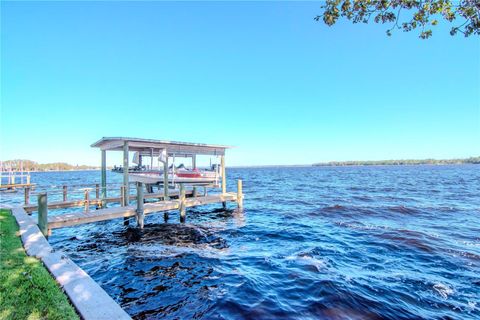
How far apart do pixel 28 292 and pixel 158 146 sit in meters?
9.14

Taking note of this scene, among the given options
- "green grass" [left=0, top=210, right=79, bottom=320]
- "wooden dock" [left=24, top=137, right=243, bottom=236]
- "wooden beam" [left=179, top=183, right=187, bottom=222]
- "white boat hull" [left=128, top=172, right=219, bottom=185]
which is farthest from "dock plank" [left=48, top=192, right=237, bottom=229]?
"green grass" [left=0, top=210, right=79, bottom=320]

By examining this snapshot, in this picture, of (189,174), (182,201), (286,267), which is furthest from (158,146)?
(286,267)

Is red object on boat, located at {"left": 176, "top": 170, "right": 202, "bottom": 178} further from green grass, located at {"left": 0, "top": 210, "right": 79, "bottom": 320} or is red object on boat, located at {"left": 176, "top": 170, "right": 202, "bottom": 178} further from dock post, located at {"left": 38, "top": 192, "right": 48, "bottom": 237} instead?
green grass, located at {"left": 0, "top": 210, "right": 79, "bottom": 320}

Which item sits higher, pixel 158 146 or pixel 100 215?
pixel 158 146

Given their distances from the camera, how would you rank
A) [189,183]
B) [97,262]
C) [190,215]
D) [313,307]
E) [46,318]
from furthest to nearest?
[189,183]
[190,215]
[97,262]
[313,307]
[46,318]

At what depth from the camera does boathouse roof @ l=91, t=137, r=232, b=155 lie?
34.9ft

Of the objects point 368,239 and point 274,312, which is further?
point 368,239

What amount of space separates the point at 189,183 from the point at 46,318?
12.0 meters

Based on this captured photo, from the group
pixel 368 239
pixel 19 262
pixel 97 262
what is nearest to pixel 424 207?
pixel 368 239

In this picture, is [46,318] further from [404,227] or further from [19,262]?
[404,227]

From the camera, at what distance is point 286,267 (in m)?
6.60

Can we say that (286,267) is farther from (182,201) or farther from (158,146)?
(158,146)

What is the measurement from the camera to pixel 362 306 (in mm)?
4797

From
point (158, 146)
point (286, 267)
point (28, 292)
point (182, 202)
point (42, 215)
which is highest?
point (158, 146)
